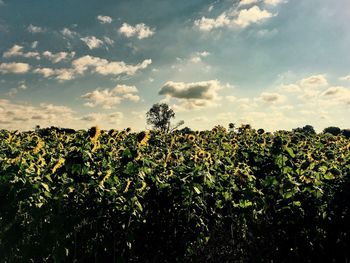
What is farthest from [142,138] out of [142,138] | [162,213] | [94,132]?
[162,213]

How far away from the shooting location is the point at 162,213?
21.7 ft

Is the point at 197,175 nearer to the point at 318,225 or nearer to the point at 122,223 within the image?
the point at 122,223

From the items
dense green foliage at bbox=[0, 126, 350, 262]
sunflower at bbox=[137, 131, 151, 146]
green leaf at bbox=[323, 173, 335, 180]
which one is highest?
sunflower at bbox=[137, 131, 151, 146]

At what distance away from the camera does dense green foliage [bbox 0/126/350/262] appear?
241 inches

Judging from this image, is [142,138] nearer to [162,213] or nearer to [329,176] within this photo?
[162,213]

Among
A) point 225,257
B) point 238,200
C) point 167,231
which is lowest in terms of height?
point 225,257

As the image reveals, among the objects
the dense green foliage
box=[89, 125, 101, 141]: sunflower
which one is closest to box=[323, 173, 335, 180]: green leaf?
the dense green foliage

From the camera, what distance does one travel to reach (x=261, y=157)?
9320mm

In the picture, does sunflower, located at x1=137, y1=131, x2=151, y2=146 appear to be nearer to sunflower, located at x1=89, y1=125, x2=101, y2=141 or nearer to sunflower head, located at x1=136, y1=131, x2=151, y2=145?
sunflower head, located at x1=136, y1=131, x2=151, y2=145

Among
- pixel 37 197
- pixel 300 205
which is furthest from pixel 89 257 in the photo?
pixel 300 205

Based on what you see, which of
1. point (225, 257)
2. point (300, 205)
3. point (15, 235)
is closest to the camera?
point (15, 235)

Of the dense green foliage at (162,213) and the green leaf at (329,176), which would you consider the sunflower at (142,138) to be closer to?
the dense green foliage at (162,213)

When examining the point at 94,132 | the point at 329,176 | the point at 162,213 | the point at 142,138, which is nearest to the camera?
the point at 162,213

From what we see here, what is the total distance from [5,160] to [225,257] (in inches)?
147
